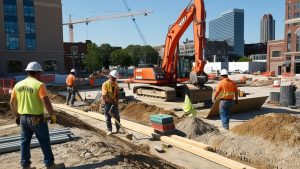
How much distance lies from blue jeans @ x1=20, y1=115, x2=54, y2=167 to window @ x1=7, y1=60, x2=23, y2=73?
142 ft

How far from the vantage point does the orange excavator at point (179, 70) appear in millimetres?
14688

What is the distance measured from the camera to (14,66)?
150ft

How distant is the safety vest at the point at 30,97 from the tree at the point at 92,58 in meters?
60.5

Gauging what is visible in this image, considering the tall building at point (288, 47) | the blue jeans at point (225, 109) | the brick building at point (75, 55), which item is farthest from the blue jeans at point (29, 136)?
the tall building at point (288, 47)

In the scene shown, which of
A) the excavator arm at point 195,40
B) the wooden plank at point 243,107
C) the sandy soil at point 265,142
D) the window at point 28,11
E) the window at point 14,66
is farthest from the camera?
the window at point 28,11

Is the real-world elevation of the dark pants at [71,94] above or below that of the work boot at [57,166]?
above

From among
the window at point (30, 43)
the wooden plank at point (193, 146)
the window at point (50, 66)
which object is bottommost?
the wooden plank at point (193, 146)

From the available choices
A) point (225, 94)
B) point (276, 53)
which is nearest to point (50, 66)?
point (225, 94)

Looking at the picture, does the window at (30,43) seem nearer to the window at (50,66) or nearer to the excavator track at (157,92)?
the window at (50,66)

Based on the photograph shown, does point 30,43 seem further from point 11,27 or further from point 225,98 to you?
point 225,98

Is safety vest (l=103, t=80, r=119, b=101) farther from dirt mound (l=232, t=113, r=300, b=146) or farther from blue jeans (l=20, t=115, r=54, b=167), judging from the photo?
blue jeans (l=20, t=115, r=54, b=167)

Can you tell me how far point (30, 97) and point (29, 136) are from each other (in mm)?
708

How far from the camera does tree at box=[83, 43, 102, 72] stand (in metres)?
65.0

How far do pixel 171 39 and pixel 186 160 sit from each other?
11.0m
